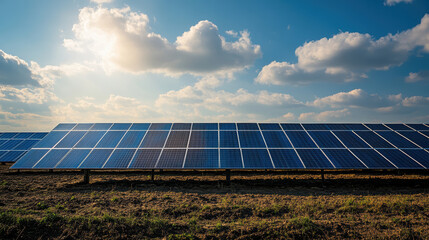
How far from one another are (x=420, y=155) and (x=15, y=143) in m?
48.0

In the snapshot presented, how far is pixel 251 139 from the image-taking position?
744 inches

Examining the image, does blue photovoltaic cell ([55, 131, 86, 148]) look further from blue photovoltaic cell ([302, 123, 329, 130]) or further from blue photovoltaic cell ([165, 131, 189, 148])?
blue photovoltaic cell ([302, 123, 329, 130])

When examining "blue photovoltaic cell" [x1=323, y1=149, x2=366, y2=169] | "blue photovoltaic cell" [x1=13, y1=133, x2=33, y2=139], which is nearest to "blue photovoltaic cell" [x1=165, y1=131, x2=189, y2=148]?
"blue photovoltaic cell" [x1=323, y1=149, x2=366, y2=169]

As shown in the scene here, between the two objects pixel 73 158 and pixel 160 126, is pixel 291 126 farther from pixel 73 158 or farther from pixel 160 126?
pixel 73 158

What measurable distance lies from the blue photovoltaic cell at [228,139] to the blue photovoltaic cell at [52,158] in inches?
522

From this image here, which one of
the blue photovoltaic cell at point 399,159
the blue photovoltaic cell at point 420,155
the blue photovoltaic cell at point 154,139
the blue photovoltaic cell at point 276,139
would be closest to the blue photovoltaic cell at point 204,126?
the blue photovoltaic cell at point 154,139

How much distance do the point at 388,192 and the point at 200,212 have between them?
13.6 meters

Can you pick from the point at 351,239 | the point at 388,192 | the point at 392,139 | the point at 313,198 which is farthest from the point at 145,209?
the point at 392,139

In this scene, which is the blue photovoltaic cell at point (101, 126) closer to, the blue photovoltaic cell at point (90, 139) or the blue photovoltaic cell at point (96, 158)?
the blue photovoltaic cell at point (90, 139)

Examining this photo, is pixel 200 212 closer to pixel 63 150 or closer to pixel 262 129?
pixel 262 129

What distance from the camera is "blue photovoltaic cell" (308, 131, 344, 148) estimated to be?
18031 mm

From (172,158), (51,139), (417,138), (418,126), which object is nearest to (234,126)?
(172,158)

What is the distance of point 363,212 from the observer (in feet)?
33.3

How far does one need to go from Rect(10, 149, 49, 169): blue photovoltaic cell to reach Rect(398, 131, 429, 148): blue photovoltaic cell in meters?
32.9
